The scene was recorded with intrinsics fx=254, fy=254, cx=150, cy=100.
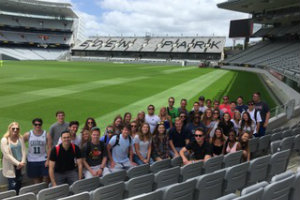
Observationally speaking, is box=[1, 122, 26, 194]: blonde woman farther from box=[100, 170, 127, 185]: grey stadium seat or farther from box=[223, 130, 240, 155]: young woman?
box=[223, 130, 240, 155]: young woman

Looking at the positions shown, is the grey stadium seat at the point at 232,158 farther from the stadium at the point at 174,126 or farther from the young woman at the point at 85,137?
the young woman at the point at 85,137

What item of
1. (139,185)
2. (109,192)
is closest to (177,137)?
(139,185)

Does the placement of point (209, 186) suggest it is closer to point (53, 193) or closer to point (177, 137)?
point (53, 193)

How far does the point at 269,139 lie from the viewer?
6.99 meters

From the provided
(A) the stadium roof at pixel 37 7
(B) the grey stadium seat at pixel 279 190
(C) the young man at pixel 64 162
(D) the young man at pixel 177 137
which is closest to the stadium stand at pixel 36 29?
(A) the stadium roof at pixel 37 7

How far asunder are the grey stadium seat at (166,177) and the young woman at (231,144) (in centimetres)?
193

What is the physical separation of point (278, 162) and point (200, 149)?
154cm

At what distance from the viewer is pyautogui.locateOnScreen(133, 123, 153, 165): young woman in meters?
5.98

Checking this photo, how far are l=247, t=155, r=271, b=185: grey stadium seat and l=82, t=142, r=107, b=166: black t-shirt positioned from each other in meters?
2.98

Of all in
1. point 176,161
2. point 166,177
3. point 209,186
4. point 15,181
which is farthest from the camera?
point 176,161

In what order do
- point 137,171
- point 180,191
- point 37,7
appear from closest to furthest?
point 180,191, point 137,171, point 37,7

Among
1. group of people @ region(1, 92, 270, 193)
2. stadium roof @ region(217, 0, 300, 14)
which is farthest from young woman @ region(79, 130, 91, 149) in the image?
stadium roof @ region(217, 0, 300, 14)

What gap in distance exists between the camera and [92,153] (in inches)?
210

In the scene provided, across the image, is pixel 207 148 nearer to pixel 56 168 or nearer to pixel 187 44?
pixel 56 168
